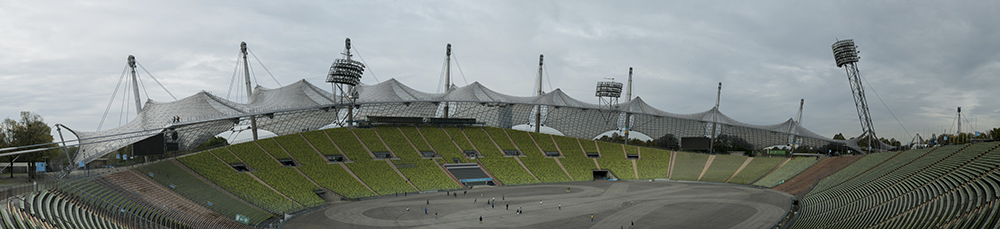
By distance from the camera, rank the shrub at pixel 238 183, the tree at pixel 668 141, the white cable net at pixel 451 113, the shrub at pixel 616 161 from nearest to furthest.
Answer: the shrub at pixel 238 183, the white cable net at pixel 451 113, the shrub at pixel 616 161, the tree at pixel 668 141

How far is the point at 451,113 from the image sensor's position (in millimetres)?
83750

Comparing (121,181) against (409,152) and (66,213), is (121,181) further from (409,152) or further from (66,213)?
→ (409,152)

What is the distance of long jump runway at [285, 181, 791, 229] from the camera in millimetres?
35094

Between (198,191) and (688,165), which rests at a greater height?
(688,165)

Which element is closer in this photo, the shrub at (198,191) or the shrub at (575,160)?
the shrub at (198,191)

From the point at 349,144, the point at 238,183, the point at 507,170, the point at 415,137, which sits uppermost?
the point at 415,137

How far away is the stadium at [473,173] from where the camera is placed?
2647cm

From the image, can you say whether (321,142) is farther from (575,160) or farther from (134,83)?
(575,160)

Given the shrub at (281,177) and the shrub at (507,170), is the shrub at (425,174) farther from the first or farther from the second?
the shrub at (281,177)

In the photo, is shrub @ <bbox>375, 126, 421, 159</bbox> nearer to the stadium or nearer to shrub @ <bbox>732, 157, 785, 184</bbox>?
the stadium

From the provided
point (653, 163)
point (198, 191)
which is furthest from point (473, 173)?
point (198, 191)

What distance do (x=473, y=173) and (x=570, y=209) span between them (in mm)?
23119

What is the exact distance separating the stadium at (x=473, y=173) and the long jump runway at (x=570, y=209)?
22 centimetres

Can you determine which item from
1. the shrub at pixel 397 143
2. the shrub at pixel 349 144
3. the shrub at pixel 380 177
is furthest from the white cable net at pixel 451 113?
the shrub at pixel 380 177
